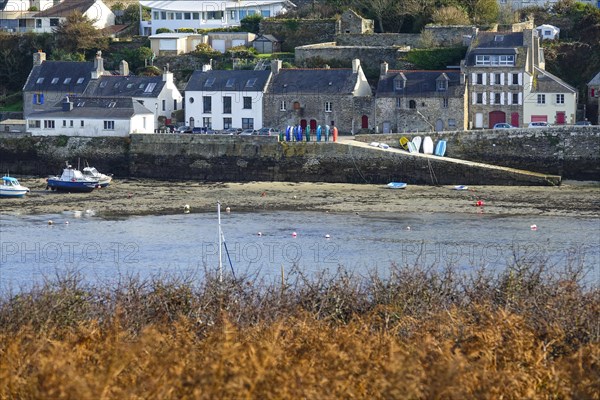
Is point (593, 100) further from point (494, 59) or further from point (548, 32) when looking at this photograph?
point (548, 32)

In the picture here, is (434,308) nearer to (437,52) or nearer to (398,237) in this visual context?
(398,237)

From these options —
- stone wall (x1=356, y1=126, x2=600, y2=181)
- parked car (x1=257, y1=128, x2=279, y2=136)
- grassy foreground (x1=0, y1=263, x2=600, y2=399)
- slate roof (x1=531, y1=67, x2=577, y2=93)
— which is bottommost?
grassy foreground (x1=0, y1=263, x2=600, y2=399)

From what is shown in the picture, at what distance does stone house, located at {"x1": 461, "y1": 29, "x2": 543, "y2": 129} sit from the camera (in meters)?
48.3

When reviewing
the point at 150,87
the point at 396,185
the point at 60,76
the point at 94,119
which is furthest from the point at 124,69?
the point at 396,185

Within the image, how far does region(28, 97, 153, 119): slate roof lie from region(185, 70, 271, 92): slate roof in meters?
2.35

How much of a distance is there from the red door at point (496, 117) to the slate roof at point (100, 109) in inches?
465

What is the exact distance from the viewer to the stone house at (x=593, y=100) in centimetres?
4909

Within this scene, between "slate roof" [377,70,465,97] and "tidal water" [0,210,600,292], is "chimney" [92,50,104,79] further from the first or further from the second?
"tidal water" [0,210,600,292]

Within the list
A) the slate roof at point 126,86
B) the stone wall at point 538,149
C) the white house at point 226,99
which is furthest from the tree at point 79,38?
the stone wall at point 538,149

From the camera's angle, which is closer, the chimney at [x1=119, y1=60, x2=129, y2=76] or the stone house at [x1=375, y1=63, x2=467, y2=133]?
the stone house at [x1=375, y1=63, x2=467, y2=133]

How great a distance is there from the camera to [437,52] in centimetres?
5216

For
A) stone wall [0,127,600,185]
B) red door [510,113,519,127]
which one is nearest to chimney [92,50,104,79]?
stone wall [0,127,600,185]

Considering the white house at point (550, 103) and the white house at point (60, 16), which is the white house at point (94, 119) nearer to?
the white house at point (550, 103)

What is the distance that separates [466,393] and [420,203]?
21310 millimetres
